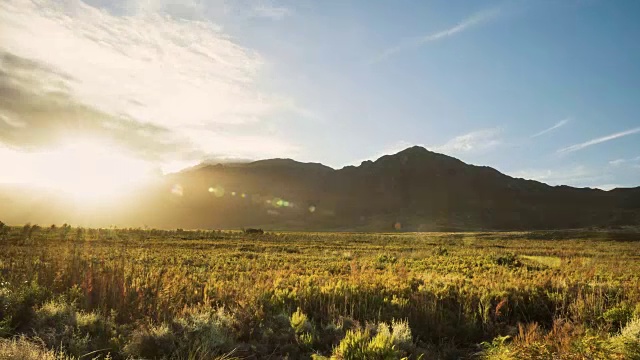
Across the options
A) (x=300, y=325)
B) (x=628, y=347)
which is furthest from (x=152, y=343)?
(x=628, y=347)

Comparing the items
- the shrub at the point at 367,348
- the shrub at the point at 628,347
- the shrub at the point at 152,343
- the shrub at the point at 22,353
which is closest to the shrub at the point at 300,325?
the shrub at the point at 367,348

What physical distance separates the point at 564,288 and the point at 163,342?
11.1m

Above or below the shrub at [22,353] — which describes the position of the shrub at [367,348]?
below

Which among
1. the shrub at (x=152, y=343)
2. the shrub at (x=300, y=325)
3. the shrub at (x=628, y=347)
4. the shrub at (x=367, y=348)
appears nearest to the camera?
the shrub at (x=628, y=347)

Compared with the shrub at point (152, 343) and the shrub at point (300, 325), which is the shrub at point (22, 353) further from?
the shrub at point (300, 325)

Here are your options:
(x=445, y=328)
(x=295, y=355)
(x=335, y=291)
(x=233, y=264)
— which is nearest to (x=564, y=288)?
(x=445, y=328)

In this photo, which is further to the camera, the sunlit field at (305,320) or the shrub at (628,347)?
the sunlit field at (305,320)

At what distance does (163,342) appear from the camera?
716 centimetres

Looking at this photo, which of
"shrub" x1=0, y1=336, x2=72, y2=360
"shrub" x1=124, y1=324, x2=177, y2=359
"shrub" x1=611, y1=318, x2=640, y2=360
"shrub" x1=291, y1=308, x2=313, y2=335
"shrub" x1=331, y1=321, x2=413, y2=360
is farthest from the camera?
"shrub" x1=291, y1=308, x2=313, y2=335

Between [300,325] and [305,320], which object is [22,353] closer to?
[300,325]

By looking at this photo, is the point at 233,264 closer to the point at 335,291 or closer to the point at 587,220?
the point at 335,291

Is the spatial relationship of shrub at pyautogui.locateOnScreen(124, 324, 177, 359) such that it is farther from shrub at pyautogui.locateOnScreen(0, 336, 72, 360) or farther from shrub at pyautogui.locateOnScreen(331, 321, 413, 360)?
shrub at pyautogui.locateOnScreen(331, 321, 413, 360)

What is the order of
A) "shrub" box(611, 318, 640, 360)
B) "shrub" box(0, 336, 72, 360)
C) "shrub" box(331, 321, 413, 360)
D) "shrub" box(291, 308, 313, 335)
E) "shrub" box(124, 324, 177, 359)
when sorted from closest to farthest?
"shrub" box(0, 336, 72, 360) < "shrub" box(611, 318, 640, 360) < "shrub" box(331, 321, 413, 360) < "shrub" box(124, 324, 177, 359) < "shrub" box(291, 308, 313, 335)

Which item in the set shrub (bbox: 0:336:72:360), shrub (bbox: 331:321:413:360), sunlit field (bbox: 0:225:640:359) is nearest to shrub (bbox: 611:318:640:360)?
sunlit field (bbox: 0:225:640:359)
